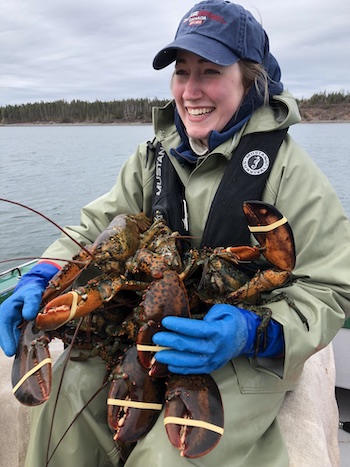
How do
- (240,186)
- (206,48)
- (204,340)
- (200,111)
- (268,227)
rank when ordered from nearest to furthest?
1. (204,340)
2. (268,227)
3. (206,48)
4. (240,186)
5. (200,111)

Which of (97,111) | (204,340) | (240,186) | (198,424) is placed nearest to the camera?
(198,424)

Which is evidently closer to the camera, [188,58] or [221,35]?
[221,35]

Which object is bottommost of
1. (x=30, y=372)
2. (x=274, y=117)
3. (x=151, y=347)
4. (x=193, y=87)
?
(x=30, y=372)

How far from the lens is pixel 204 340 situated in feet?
5.61

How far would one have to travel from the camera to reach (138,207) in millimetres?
2713

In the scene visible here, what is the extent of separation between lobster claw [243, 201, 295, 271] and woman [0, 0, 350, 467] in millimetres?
147

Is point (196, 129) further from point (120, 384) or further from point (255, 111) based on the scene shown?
point (120, 384)

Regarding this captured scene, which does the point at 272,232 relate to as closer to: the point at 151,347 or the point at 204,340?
the point at 204,340

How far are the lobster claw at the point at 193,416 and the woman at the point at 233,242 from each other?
7cm

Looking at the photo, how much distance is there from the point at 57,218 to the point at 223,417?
31.6ft

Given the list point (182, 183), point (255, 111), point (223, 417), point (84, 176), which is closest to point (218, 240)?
point (182, 183)

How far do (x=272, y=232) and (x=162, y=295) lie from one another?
55 cm

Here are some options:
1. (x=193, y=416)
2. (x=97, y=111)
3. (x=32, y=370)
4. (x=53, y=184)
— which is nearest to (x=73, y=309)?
(x=32, y=370)

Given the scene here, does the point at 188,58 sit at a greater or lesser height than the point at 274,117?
greater
